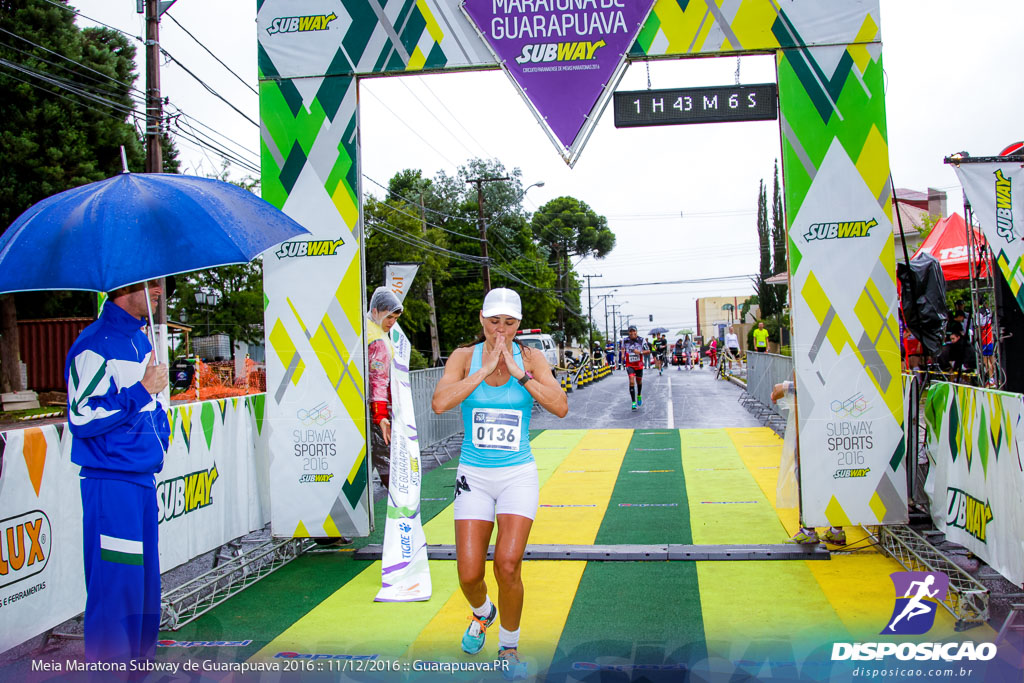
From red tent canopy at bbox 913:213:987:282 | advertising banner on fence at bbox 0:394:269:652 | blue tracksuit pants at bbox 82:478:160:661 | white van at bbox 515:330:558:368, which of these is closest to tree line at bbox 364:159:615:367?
→ white van at bbox 515:330:558:368

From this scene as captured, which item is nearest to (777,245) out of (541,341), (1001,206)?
(541,341)

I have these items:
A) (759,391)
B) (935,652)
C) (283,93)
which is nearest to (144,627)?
(935,652)

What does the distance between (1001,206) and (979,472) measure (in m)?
2.22

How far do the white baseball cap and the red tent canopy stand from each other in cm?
748

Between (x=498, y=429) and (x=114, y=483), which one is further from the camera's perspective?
(x=498, y=429)

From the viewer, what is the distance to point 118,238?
12.0 feet

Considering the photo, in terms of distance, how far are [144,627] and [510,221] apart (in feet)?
134

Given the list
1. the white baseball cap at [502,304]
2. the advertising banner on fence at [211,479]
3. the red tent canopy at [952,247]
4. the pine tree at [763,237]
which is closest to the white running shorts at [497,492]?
the white baseball cap at [502,304]

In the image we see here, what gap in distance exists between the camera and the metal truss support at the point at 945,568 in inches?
183

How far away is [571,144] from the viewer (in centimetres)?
662

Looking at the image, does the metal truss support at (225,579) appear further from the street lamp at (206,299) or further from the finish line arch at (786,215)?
the street lamp at (206,299)

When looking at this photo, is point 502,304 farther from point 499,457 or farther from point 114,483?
point 114,483

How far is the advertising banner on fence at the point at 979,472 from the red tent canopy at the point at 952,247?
14.8ft

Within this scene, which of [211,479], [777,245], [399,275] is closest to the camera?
[211,479]
